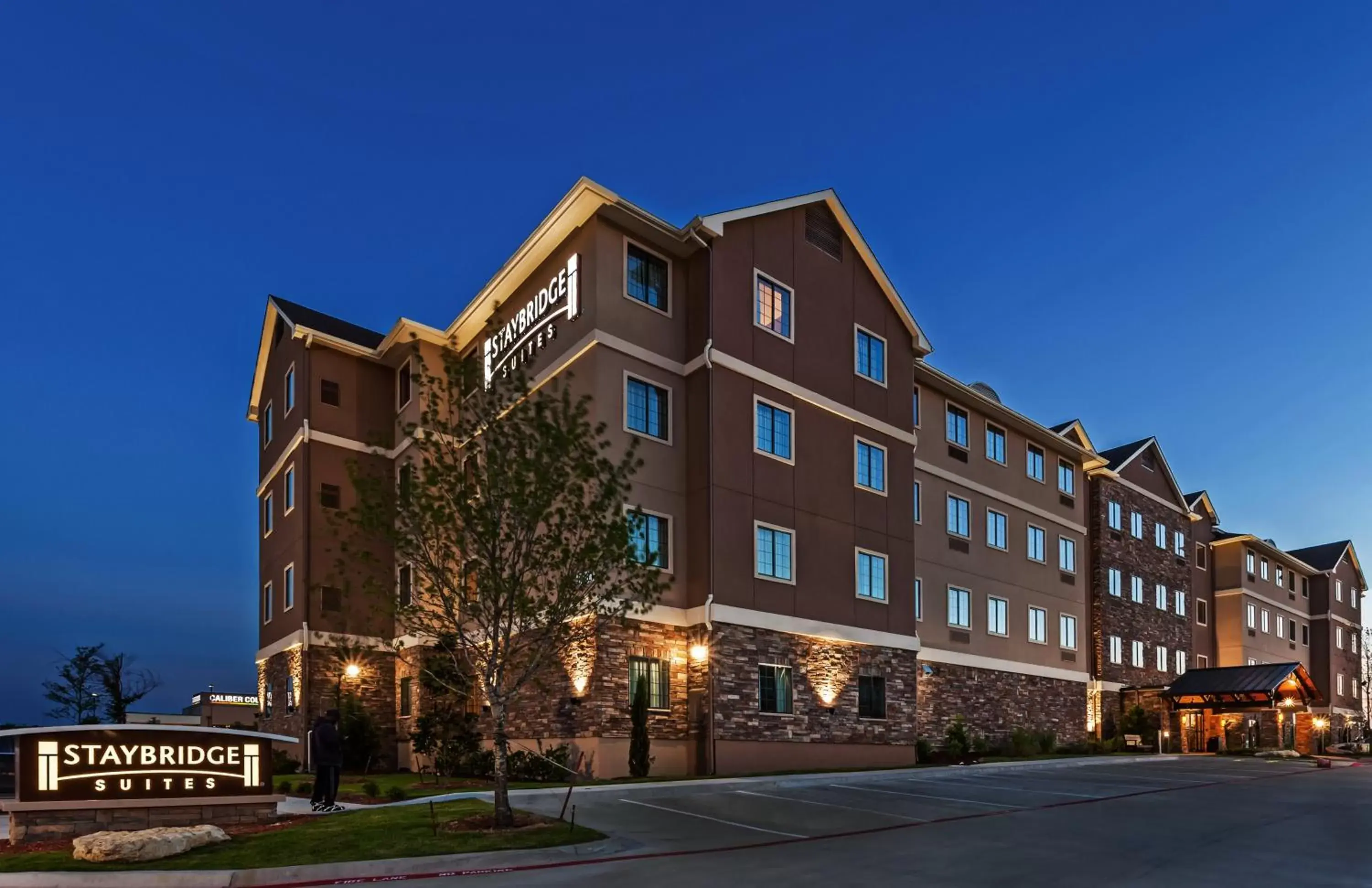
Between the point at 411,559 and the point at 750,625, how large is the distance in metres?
10.9

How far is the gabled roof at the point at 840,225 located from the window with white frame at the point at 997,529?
7.67 meters

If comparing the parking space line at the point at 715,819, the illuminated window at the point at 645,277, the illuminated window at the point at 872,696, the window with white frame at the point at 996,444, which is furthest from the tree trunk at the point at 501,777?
the window with white frame at the point at 996,444

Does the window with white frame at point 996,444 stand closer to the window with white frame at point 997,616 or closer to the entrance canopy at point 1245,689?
the window with white frame at point 997,616

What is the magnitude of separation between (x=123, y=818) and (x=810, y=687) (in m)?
15.5

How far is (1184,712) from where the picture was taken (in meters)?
44.9

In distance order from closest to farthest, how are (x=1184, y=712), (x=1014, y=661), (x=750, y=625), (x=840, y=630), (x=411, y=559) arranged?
(x=411, y=559) → (x=750, y=625) → (x=840, y=630) → (x=1014, y=661) → (x=1184, y=712)

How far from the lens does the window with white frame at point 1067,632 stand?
1516 inches

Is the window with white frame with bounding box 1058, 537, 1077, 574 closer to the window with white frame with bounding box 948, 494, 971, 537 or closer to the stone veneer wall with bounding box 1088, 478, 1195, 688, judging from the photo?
the stone veneer wall with bounding box 1088, 478, 1195, 688

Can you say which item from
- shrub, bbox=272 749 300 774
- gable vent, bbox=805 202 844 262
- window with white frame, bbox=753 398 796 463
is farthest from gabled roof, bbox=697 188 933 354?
shrub, bbox=272 749 300 774

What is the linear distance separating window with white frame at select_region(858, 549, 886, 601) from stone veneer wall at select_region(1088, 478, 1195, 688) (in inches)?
697

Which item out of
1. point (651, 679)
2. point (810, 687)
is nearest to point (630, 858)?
point (651, 679)

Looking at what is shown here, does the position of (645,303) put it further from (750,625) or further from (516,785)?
(516,785)

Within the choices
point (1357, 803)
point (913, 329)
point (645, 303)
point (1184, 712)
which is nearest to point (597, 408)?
point (645, 303)

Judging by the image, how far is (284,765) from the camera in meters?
27.8
